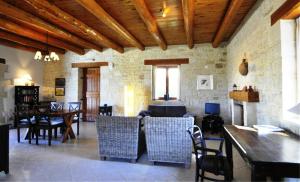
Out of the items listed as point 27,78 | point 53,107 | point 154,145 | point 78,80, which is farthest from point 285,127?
point 27,78

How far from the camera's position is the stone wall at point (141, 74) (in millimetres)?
6637

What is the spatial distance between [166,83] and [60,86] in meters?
4.20

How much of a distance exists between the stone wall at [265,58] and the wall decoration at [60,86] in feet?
21.3

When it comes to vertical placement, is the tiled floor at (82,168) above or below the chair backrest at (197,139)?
below

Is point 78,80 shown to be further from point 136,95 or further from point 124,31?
point 124,31

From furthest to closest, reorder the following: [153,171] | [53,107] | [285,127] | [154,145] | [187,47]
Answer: [187,47], [53,107], [154,145], [153,171], [285,127]

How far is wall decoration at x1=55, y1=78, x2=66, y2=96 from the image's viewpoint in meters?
7.91

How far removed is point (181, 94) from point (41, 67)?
5.59 meters

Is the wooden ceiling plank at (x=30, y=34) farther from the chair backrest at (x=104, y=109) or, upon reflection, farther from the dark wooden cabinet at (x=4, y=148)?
the dark wooden cabinet at (x=4, y=148)

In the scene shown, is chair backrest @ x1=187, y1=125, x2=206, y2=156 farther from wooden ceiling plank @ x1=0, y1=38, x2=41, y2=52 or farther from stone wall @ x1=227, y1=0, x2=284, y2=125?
wooden ceiling plank @ x1=0, y1=38, x2=41, y2=52

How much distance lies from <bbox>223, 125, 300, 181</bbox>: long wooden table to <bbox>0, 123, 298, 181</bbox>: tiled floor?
1061 mm

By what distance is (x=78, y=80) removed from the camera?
25.5 ft

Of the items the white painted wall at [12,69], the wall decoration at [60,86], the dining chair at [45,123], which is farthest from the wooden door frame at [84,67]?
the dining chair at [45,123]

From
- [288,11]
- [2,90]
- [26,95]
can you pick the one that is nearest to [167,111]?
[288,11]
